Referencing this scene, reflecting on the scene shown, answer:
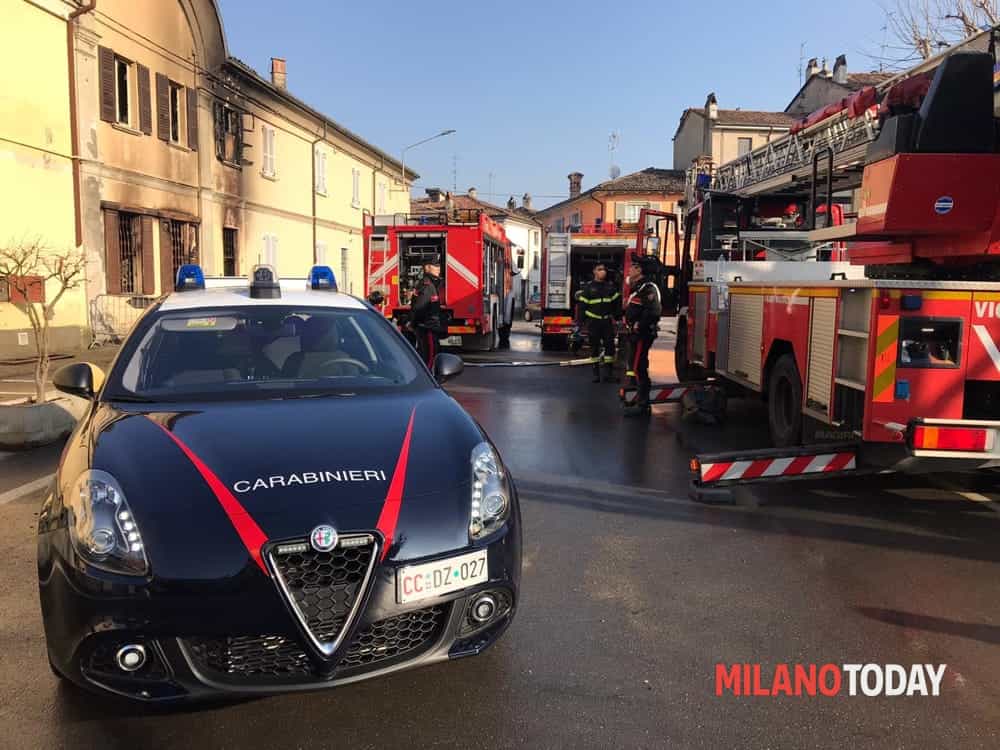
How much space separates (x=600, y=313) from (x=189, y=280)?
8.71 metres

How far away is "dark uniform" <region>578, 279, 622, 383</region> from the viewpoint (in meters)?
13.3

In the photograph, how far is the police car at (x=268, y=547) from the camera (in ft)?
8.71

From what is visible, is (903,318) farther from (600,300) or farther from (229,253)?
(229,253)

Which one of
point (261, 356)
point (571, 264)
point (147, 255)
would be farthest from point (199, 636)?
point (571, 264)

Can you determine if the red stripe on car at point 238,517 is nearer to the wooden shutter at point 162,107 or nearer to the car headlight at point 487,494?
the car headlight at point 487,494

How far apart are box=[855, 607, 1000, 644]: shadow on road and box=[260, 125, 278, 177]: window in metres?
24.6

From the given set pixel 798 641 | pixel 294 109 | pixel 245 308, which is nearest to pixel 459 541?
pixel 798 641

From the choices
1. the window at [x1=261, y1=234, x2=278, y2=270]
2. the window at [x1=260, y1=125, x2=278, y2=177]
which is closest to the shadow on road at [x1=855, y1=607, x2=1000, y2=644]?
the window at [x1=261, y1=234, x2=278, y2=270]

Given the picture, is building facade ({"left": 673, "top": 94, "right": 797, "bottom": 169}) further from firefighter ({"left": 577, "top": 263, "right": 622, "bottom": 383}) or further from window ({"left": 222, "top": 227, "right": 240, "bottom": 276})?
firefighter ({"left": 577, "top": 263, "right": 622, "bottom": 383})

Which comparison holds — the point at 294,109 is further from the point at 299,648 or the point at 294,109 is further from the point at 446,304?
the point at 299,648

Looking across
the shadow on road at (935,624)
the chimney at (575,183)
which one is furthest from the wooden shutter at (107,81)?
the chimney at (575,183)

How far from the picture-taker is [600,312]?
1331cm

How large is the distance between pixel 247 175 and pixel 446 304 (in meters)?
10.5

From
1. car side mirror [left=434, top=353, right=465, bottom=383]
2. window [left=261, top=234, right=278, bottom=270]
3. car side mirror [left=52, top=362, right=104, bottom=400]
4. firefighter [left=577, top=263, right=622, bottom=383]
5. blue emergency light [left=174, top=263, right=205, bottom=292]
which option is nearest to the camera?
car side mirror [left=52, top=362, right=104, bottom=400]
